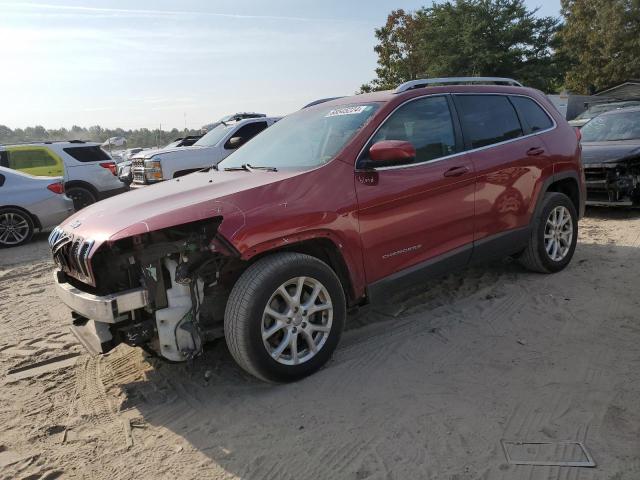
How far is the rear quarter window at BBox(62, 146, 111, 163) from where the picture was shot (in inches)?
468

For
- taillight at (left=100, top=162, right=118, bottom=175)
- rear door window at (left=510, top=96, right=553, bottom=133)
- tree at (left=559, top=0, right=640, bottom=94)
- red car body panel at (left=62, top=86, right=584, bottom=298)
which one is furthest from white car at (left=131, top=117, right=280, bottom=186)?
tree at (left=559, top=0, right=640, bottom=94)

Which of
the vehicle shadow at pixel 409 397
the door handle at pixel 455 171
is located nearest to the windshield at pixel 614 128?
the vehicle shadow at pixel 409 397

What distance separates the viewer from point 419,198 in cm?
377

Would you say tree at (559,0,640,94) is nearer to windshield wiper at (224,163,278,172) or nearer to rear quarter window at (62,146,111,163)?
rear quarter window at (62,146,111,163)

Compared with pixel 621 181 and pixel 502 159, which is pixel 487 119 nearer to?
pixel 502 159

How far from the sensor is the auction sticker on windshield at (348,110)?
12.7ft

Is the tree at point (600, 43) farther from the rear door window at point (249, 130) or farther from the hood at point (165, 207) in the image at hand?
the hood at point (165, 207)

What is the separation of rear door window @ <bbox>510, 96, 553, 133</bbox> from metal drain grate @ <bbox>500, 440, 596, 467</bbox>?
3227 mm

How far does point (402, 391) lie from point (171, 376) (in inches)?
64.0

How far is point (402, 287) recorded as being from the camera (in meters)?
3.79

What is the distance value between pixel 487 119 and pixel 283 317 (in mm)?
2692

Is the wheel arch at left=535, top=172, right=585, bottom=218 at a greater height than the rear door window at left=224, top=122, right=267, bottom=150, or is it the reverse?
the rear door window at left=224, top=122, right=267, bottom=150

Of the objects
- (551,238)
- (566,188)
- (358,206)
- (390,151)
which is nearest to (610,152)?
(566,188)

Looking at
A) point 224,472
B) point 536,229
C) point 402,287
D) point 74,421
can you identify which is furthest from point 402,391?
point 536,229
